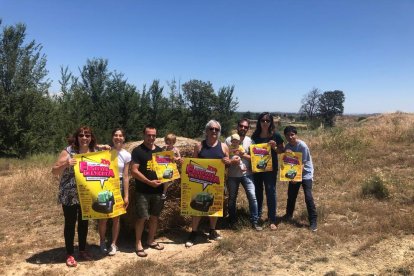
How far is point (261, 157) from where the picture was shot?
19.6 feet

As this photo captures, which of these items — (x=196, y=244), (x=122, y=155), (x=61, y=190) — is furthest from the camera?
(x=196, y=244)

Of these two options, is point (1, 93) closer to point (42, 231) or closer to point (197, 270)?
point (42, 231)

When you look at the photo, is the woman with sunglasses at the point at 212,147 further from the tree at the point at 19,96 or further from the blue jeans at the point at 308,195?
the tree at the point at 19,96

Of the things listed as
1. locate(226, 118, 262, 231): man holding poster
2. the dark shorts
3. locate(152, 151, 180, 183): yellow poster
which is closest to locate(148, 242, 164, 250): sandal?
the dark shorts

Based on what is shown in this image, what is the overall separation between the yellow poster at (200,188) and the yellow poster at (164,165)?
0.78ft

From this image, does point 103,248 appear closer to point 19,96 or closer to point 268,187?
point 268,187

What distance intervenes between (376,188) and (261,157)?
3.31m

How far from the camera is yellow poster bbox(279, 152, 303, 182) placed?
616 centimetres

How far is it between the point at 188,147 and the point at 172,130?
1050 inches

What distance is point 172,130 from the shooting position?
108ft

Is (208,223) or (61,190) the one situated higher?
(61,190)

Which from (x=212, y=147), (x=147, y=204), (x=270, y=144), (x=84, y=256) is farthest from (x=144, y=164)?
(x=270, y=144)

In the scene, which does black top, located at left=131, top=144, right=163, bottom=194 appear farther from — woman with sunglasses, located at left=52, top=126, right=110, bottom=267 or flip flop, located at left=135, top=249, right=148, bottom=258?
flip flop, located at left=135, top=249, right=148, bottom=258

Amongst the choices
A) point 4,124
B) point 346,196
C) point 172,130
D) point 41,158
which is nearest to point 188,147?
point 346,196
